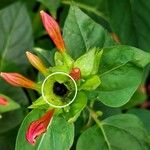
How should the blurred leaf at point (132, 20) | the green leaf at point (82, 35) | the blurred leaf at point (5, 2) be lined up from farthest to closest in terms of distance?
the blurred leaf at point (5, 2) → the blurred leaf at point (132, 20) → the green leaf at point (82, 35)

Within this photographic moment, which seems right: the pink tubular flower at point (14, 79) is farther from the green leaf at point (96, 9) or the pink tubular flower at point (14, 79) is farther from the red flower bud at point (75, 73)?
the green leaf at point (96, 9)

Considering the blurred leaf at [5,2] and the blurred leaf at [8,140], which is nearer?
the blurred leaf at [8,140]

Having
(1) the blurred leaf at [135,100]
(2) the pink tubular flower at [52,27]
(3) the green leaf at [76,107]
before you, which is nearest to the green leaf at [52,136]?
(3) the green leaf at [76,107]

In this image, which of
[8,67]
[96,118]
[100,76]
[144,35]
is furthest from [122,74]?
[8,67]

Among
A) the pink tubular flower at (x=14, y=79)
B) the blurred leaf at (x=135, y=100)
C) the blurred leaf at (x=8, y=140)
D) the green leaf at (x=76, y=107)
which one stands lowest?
the blurred leaf at (x=135, y=100)

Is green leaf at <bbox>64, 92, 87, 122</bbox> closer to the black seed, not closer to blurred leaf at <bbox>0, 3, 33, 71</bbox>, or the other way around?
the black seed

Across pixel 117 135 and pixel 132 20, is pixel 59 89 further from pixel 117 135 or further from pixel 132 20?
pixel 132 20
